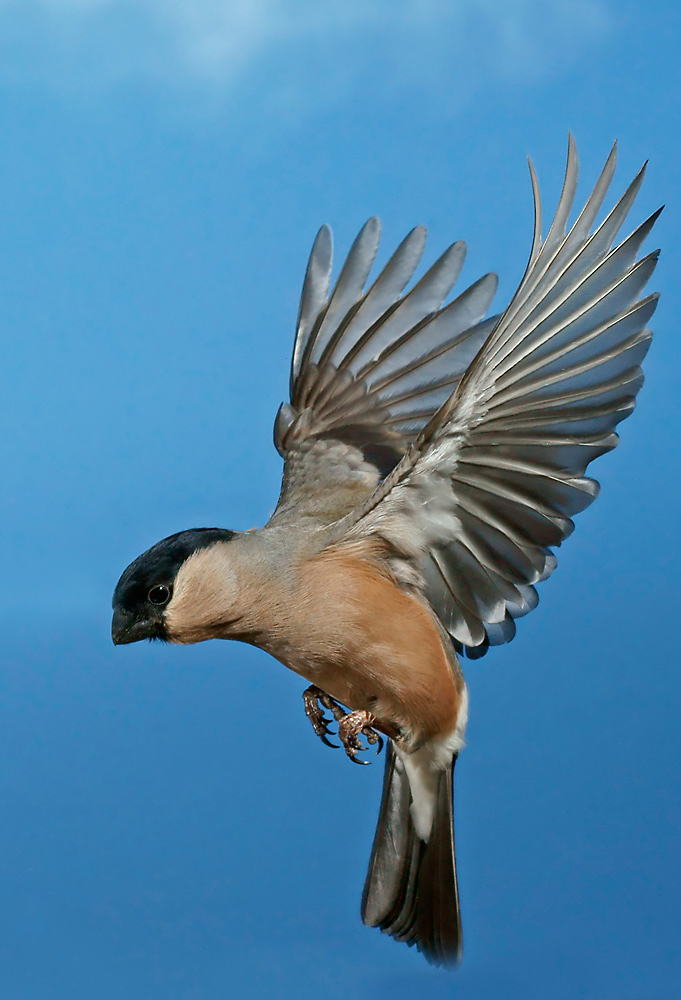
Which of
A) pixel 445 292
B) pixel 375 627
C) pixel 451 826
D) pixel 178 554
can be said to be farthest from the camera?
pixel 445 292

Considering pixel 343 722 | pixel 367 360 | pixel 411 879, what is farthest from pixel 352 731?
pixel 367 360

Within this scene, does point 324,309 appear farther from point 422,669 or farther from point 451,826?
point 451,826

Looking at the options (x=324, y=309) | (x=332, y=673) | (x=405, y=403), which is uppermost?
(x=324, y=309)

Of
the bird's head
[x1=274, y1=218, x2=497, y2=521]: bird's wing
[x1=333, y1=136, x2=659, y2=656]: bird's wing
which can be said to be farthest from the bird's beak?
[x1=274, y1=218, x2=497, y2=521]: bird's wing

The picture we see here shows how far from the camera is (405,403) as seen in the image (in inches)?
77.3

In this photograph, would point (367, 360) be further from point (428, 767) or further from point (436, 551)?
point (428, 767)

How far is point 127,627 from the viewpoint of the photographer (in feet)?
4.74

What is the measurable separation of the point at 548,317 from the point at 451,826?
2.48ft

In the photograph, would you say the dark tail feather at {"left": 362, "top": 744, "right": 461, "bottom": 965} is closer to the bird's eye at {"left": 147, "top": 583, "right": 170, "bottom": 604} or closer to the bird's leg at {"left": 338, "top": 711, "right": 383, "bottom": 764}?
the bird's leg at {"left": 338, "top": 711, "right": 383, "bottom": 764}

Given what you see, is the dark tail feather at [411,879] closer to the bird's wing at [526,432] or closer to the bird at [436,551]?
the bird at [436,551]

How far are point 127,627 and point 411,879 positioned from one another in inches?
26.0

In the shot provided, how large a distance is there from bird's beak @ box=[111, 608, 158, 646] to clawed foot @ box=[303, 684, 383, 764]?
0.29 m

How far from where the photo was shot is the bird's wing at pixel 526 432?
1.45 meters

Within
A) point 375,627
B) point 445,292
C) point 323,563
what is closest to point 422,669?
point 375,627
